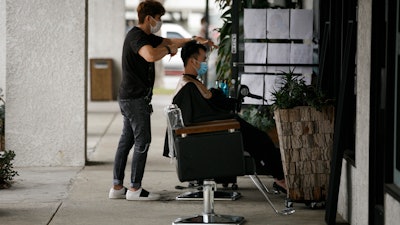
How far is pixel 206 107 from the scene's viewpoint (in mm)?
7809

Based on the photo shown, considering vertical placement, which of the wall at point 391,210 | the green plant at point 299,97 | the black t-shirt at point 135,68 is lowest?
the wall at point 391,210

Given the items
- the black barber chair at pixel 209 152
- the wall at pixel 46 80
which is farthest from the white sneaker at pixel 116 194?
the wall at pixel 46 80

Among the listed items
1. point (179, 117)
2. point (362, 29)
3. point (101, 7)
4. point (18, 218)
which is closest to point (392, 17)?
point (362, 29)

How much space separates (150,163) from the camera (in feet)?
37.0

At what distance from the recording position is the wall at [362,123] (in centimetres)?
681

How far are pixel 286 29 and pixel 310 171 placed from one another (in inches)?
89.8

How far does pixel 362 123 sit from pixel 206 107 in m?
1.38

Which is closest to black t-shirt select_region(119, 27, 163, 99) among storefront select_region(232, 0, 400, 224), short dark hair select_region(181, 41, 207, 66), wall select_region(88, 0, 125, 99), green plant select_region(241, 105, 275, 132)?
short dark hair select_region(181, 41, 207, 66)

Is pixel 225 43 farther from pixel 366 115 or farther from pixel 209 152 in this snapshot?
pixel 366 115

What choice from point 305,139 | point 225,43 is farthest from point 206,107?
point 225,43

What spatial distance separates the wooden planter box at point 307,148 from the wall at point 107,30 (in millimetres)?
14399

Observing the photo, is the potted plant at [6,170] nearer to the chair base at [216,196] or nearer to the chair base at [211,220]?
the chair base at [216,196]

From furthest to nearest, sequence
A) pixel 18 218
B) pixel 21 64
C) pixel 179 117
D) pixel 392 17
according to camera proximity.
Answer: pixel 21 64 < pixel 18 218 < pixel 179 117 < pixel 392 17

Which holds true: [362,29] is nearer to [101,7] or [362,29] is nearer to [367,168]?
[367,168]
